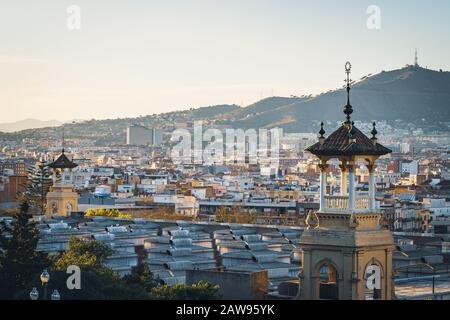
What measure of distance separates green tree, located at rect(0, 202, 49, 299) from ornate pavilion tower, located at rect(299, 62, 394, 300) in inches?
400

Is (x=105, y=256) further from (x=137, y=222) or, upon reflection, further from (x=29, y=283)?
(x=137, y=222)

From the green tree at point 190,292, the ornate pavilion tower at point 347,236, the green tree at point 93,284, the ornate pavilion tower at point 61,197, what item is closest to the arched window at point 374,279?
the ornate pavilion tower at point 347,236

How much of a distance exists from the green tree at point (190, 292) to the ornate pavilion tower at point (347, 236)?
10.7 ft

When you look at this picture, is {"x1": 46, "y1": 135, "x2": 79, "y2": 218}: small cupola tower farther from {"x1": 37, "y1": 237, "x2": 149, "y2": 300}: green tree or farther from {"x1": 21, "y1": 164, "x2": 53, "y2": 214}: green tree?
{"x1": 37, "y1": 237, "x2": 149, "y2": 300}: green tree

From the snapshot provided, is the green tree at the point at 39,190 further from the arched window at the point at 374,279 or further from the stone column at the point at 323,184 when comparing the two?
the stone column at the point at 323,184

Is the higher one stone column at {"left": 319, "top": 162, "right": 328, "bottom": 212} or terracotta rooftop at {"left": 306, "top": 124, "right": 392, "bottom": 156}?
terracotta rooftop at {"left": 306, "top": 124, "right": 392, "bottom": 156}

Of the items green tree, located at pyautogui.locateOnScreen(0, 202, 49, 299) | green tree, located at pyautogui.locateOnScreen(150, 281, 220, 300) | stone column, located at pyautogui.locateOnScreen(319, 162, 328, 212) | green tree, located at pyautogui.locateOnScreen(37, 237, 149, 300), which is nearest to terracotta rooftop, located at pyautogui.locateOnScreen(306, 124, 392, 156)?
stone column, located at pyautogui.locateOnScreen(319, 162, 328, 212)

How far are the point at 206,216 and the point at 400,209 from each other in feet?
53.9

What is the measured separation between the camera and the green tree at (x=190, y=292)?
34.8 metres

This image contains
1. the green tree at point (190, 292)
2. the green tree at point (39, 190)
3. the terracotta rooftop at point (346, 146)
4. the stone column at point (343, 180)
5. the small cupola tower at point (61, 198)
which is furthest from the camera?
the green tree at point (39, 190)

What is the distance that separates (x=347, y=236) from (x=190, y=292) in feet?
17.3

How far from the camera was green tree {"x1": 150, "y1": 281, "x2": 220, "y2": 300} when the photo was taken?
3481cm

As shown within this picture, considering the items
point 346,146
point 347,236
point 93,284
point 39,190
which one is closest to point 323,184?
point 346,146

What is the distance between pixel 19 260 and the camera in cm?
4184
